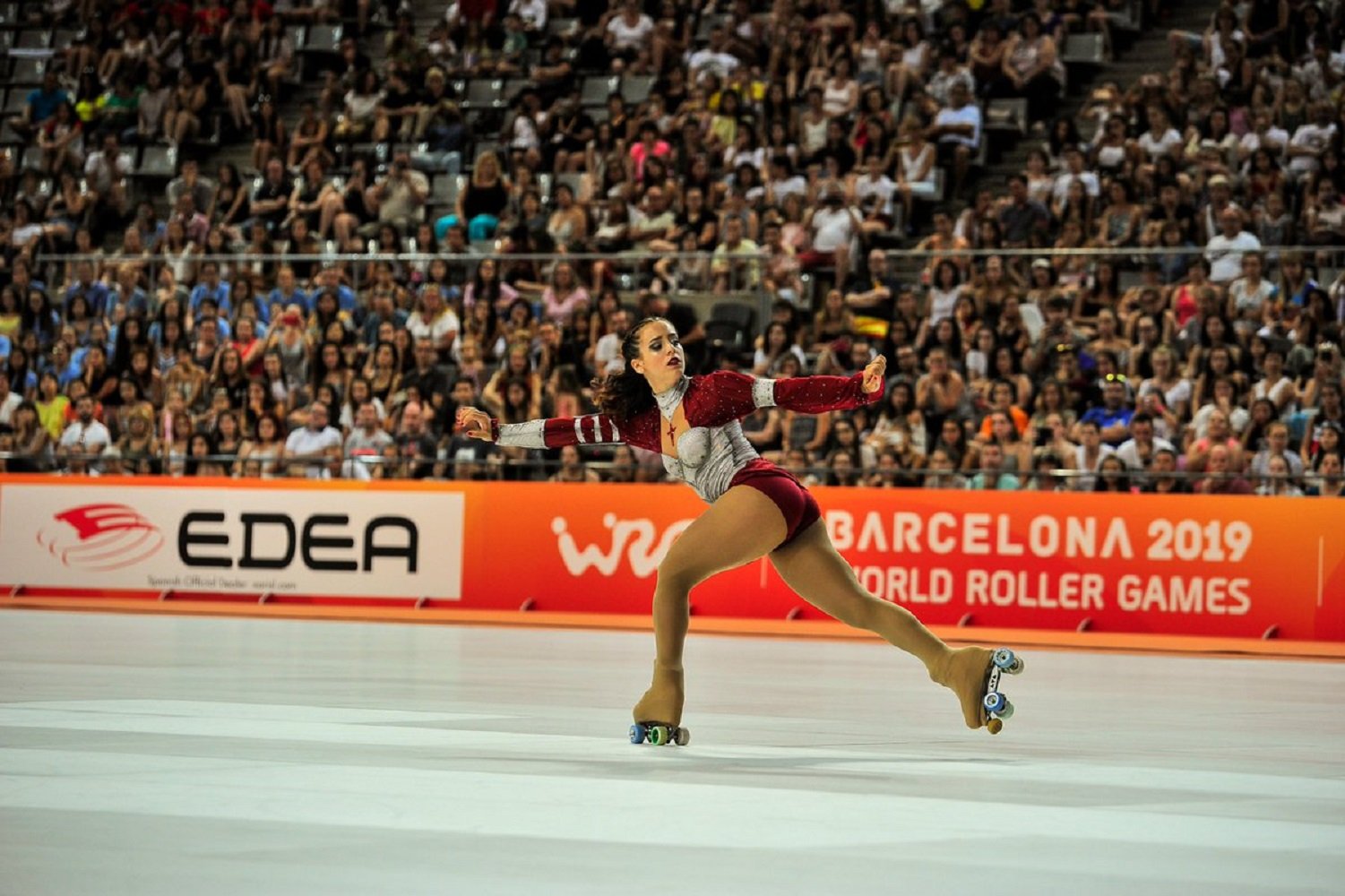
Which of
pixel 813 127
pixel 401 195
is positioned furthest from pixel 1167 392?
pixel 401 195

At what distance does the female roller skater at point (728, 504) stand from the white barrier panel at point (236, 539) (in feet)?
36.9

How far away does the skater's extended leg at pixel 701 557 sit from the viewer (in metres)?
10.0

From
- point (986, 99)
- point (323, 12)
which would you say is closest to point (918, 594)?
point (986, 99)

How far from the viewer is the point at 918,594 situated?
66.6ft

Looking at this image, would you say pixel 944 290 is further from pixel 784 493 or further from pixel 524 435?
pixel 784 493

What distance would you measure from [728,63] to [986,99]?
11.3 feet

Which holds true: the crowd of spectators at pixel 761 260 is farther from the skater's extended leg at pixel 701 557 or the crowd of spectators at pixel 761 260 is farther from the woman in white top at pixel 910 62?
the skater's extended leg at pixel 701 557

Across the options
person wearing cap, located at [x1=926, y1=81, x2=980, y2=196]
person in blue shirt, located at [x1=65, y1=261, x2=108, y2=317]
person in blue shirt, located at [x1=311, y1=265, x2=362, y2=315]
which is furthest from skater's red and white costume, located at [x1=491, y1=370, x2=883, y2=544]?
person in blue shirt, located at [x1=65, y1=261, x2=108, y2=317]

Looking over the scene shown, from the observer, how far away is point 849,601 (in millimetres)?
10266

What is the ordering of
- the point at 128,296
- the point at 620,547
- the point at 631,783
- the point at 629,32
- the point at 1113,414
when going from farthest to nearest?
1. the point at 629,32
2. the point at 128,296
3. the point at 620,547
4. the point at 1113,414
5. the point at 631,783

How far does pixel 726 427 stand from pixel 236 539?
12856 mm

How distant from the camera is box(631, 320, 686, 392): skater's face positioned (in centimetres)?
1034

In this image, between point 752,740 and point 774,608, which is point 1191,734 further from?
point 774,608

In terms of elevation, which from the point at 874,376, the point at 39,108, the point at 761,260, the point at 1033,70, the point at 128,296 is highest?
the point at 1033,70
